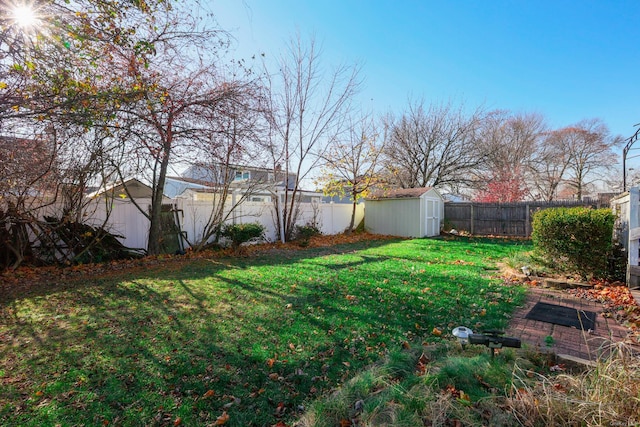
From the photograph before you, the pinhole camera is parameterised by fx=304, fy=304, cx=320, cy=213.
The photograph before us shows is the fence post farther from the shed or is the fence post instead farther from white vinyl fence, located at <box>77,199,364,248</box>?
white vinyl fence, located at <box>77,199,364,248</box>

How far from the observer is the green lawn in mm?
2111

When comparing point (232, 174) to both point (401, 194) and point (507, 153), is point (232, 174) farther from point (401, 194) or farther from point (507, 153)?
point (507, 153)

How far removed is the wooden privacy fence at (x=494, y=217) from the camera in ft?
44.2

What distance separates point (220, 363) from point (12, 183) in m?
5.94

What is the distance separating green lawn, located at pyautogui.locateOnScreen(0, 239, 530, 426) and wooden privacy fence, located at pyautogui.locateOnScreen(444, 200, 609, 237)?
31.5 ft

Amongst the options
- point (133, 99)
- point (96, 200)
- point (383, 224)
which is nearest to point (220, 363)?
point (133, 99)

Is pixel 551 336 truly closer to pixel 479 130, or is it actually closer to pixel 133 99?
pixel 133 99

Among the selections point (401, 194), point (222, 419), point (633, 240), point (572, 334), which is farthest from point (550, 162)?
point (222, 419)

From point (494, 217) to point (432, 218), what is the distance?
9.55ft

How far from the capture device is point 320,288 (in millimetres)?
4836

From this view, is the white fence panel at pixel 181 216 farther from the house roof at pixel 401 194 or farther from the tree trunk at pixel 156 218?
the house roof at pixel 401 194

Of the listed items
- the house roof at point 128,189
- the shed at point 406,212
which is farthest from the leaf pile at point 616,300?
the house roof at point 128,189

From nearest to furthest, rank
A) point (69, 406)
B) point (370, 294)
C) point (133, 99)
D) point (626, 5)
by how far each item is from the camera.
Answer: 1. point (69, 406)
2. point (133, 99)
3. point (370, 294)
4. point (626, 5)

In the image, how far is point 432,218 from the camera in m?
14.2
